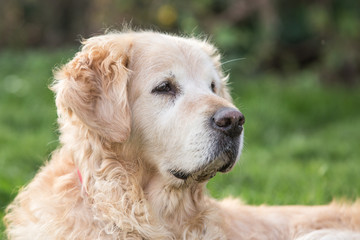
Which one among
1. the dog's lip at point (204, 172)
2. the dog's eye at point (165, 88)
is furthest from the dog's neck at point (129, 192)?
the dog's eye at point (165, 88)

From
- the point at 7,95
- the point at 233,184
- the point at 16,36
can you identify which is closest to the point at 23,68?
the point at 7,95

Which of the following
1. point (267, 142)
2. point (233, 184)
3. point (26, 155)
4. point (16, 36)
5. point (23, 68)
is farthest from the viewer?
point (16, 36)

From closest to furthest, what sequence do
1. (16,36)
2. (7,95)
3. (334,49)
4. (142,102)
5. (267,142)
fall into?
(142,102)
(267,142)
(7,95)
(334,49)
(16,36)

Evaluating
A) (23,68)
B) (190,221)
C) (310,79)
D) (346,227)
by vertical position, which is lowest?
(190,221)

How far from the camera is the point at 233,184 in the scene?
6.10 meters

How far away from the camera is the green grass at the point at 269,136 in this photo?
5.78 meters

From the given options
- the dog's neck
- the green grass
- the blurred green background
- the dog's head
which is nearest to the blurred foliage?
the blurred green background

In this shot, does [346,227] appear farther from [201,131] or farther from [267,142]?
[267,142]

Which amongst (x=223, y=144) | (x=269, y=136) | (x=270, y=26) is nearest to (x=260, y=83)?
(x=270, y=26)

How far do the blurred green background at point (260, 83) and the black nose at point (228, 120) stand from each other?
4.80ft

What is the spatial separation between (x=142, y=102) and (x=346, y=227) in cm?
190

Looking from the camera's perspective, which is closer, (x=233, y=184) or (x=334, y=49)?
(x=233, y=184)

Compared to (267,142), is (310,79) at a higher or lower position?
higher

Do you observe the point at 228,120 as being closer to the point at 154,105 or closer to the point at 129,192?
the point at 154,105
